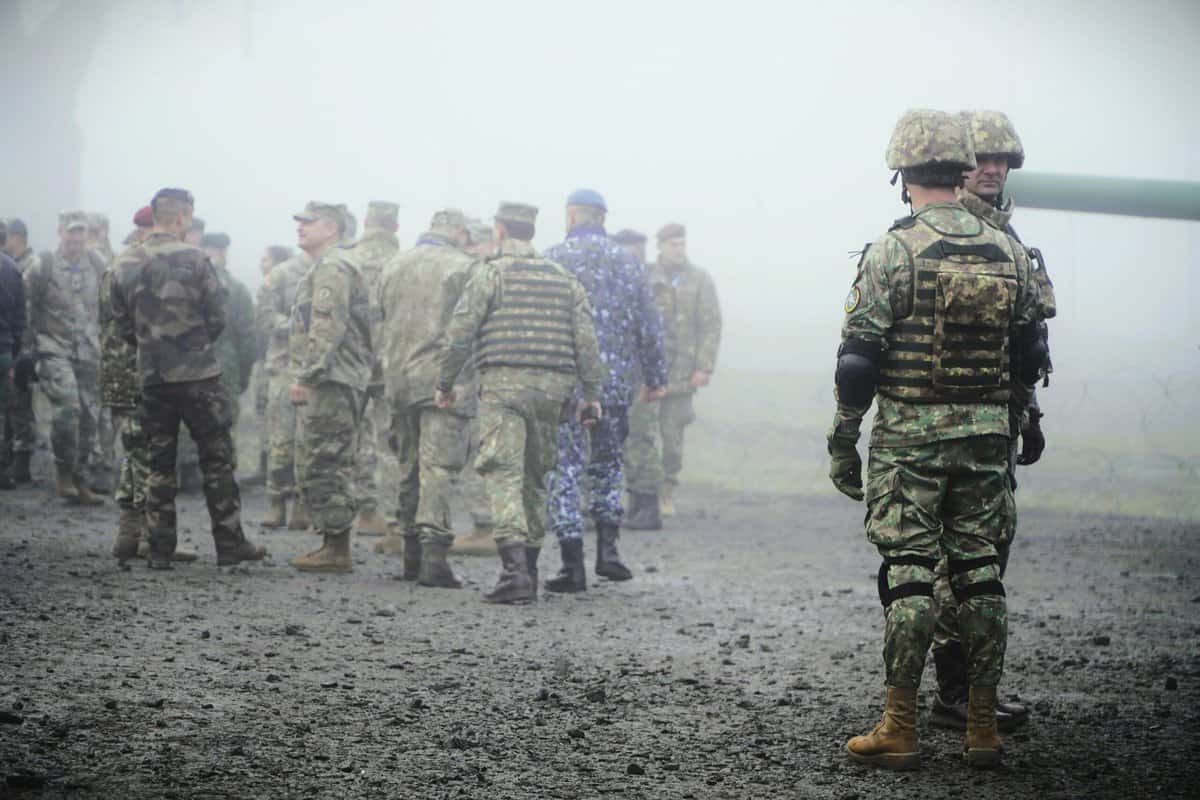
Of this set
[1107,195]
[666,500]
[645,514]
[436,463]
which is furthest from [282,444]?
[1107,195]

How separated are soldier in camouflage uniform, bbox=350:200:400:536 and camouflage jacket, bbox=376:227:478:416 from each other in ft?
4.29

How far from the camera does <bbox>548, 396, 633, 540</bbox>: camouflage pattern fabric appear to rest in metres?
8.12

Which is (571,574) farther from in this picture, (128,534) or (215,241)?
(215,241)

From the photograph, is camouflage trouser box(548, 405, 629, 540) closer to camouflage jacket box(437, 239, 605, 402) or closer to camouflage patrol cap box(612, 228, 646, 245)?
camouflage jacket box(437, 239, 605, 402)

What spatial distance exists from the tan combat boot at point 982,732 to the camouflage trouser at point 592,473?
3.88 m

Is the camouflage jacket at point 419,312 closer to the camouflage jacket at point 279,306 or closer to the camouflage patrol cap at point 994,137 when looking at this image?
the camouflage jacket at point 279,306

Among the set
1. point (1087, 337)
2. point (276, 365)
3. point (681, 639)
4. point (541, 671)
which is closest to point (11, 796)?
point (541, 671)

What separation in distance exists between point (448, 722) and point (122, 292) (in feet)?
13.8

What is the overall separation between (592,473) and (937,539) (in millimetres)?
4198

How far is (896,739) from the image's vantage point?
4410mm

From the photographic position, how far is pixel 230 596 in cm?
727

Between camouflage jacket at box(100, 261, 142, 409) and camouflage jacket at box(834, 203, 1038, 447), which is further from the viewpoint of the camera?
camouflage jacket at box(100, 261, 142, 409)

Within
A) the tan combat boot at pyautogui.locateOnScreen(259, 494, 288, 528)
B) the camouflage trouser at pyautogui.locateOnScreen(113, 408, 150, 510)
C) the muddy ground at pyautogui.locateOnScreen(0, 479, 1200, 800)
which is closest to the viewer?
the muddy ground at pyautogui.locateOnScreen(0, 479, 1200, 800)

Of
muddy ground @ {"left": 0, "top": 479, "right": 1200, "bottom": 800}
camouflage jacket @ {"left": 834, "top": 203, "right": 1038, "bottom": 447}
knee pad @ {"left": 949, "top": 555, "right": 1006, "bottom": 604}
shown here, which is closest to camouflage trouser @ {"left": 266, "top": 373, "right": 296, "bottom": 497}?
muddy ground @ {"left": 0, "top": 479, "right": 1200, "bottom": 800}
